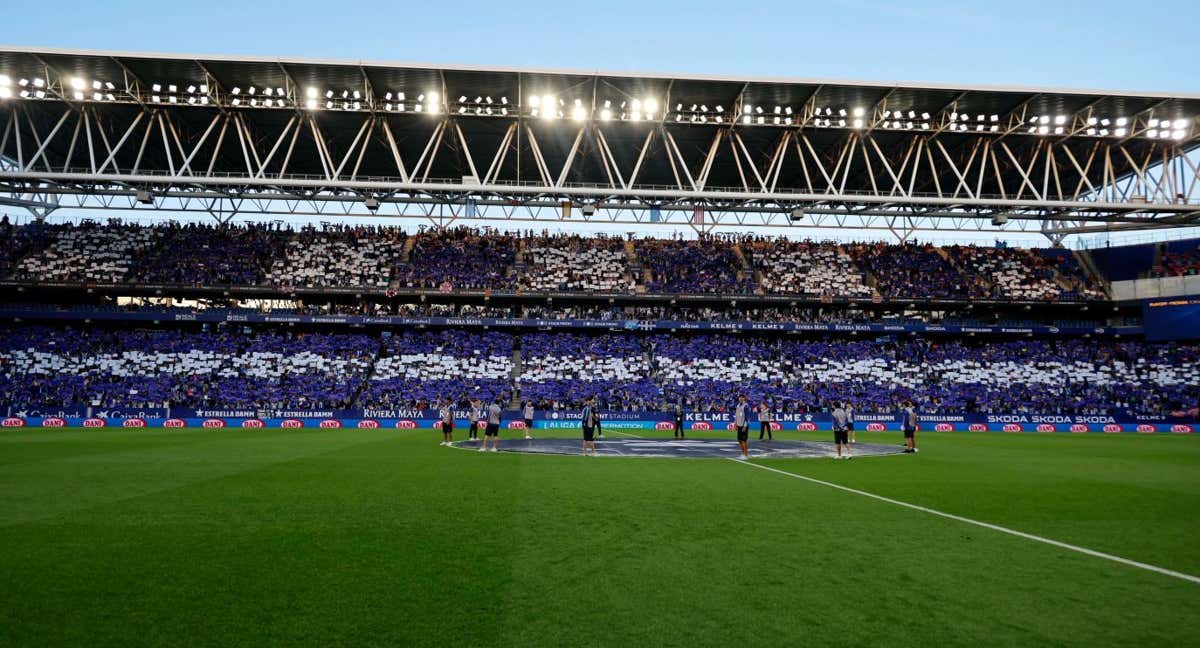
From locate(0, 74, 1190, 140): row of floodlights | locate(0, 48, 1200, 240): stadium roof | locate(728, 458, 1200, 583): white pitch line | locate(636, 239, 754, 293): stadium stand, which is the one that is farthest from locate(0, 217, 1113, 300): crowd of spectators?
locate(728, 458, 1200, 583): white pitch line

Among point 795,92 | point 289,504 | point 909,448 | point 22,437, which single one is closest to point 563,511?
point 289,504

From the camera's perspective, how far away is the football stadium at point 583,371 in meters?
6.62

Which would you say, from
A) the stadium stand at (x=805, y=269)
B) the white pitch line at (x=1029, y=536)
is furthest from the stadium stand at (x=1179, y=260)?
the white pitch line at (x=1029, y=536)

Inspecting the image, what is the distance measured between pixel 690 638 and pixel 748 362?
142 feet

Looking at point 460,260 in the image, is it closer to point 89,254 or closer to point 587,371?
point 587,371

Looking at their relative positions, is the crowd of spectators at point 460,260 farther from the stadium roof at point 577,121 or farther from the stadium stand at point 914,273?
the stadium stand at point 914,273

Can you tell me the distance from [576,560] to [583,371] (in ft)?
124

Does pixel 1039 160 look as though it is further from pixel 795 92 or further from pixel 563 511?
pixel 563 511

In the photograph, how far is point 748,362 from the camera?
47.5m

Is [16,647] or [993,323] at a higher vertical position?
[993,323]

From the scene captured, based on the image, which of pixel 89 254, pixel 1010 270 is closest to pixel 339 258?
pixel 89 254

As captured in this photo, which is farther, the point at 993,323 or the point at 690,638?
the point at 993,323

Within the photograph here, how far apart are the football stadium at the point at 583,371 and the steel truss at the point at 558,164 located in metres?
0.42

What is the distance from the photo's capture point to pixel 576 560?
779cm
